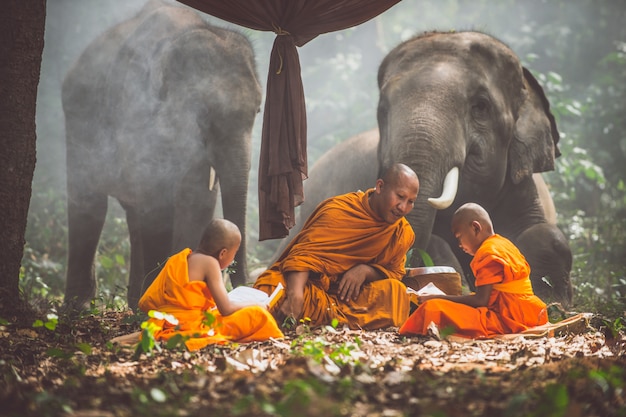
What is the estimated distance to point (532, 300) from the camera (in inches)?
215

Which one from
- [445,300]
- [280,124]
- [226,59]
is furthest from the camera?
[226,59]

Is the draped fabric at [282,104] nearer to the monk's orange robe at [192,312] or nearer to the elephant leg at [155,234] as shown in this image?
the monk's orange robe at [192,312]

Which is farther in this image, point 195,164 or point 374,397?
point 195,164

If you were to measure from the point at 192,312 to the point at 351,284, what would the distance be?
126cm

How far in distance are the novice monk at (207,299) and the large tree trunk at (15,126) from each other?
0.93 m

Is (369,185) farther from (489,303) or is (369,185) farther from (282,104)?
(489,303)

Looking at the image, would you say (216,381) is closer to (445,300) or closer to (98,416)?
(98,416)

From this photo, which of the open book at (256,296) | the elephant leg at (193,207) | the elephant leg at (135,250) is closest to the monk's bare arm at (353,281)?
the open book at (256,296)

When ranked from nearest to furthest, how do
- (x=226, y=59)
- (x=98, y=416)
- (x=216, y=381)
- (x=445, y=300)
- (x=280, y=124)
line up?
(x=98, y=416) → (x=216, y=381) → (x=445, y=300) → (x=280, y=124) → (x=226, y=59)

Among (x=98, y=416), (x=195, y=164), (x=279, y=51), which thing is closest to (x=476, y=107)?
(x=279, y=51)

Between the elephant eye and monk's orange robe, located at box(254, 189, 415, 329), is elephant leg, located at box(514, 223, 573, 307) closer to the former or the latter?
the elephant eye

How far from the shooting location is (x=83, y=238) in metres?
9.01

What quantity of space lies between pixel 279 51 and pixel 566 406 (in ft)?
13.2

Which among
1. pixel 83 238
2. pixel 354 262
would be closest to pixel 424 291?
pixel 354 262
